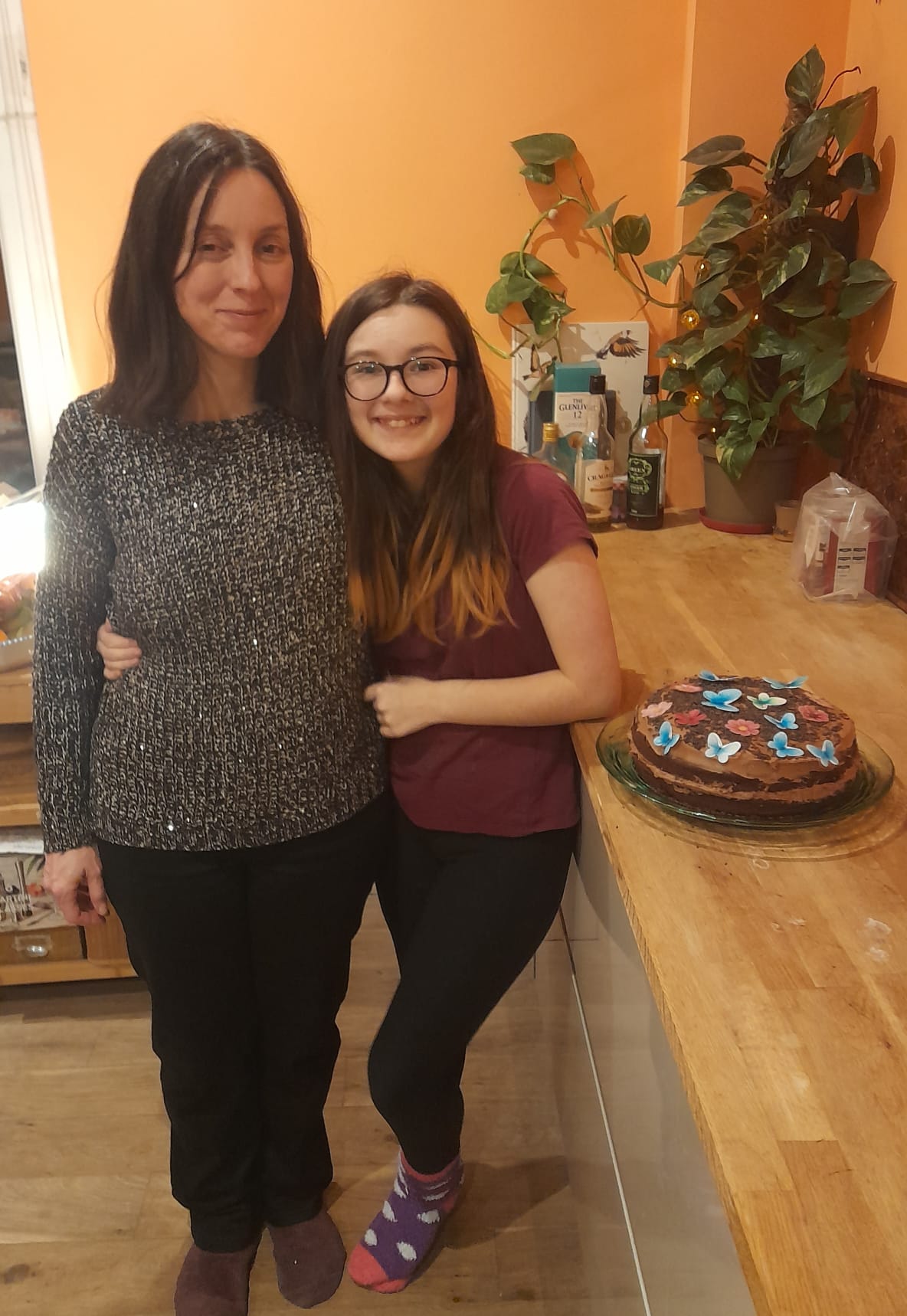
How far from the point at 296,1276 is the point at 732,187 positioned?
77.5 inches

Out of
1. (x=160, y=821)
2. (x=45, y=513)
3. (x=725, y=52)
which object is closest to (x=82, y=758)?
(x=160, y=821)

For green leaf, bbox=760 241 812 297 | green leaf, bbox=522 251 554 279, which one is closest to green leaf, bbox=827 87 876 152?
green leaf, bbox=760 241 812 297

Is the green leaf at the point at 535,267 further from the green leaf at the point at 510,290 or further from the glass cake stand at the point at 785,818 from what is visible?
the glass cake stand at the point at 785,818

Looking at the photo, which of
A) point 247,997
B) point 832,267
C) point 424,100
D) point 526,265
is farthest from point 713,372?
point 247,997

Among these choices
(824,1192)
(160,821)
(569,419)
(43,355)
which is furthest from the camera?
(43,355)

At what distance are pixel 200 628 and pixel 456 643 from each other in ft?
0.95

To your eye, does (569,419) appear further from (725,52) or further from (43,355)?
(43,355)

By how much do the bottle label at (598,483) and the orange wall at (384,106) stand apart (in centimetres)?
36

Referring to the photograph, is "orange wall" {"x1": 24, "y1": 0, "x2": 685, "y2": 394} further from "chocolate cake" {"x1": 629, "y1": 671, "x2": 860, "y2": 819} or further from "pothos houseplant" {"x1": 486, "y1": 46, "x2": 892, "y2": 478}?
"chocolate cake" {"x1": 629, "y1": 671, "x2": 860, "y2": 819}

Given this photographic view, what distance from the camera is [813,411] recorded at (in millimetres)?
Result: 1738

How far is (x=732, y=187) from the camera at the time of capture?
1.90 m

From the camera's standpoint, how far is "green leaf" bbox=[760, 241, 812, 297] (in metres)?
1.68

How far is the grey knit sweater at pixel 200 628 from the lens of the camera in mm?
1080

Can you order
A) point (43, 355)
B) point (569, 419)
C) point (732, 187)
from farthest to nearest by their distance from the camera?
1. point (43, 355)
2. point (569, 419)
3. point (732, 187)
